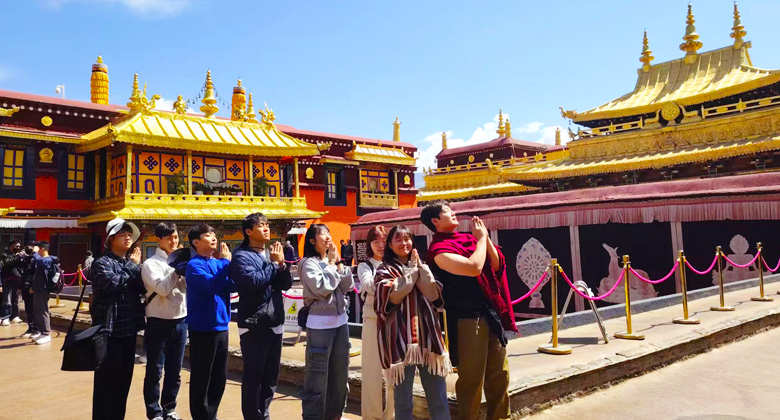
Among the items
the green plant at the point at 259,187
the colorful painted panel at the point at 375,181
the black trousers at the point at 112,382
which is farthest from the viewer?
the colorful painted panel at the point at 375,181

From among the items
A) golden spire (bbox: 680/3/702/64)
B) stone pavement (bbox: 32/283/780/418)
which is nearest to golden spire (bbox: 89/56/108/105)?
stone pavement (bbox: 32/283/780/418)

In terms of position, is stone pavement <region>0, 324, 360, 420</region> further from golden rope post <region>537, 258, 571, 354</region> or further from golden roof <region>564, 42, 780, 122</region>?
golden roof <region>564, 42, 780, 122</region>

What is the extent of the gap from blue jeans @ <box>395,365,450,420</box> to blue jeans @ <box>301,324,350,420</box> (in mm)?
667

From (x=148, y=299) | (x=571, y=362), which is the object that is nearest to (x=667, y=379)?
(x=571, y=362)

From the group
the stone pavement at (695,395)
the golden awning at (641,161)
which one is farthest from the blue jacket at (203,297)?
the golden awning at (641,161)

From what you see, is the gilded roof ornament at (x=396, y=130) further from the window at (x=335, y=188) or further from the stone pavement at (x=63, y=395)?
the stone pavement at (x=63, y=395)

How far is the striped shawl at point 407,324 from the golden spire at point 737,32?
2407 cm

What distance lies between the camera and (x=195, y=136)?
1939 centimetres

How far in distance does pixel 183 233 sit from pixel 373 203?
1134cm

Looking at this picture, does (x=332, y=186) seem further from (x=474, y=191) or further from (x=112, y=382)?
(x=112, y=382)

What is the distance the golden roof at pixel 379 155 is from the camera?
26.9 m

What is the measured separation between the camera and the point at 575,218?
38.0ft

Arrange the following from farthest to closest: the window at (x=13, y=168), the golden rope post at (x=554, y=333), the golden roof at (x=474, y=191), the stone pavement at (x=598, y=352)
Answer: the golden roof at (x=474, y=191), the window at (x=13, y=168), the golden rope post at (x=554, y=333), the stone pavement at (x=598, y=352)

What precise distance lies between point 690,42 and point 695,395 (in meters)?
23.2
